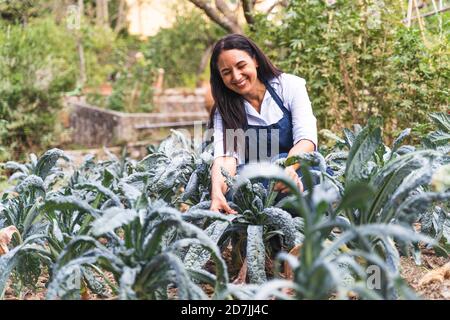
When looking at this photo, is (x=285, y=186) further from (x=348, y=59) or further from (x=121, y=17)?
(x=121, y=17)

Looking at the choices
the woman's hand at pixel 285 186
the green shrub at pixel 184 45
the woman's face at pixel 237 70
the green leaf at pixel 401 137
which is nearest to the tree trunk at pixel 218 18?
the woman's face at pixel 237 70

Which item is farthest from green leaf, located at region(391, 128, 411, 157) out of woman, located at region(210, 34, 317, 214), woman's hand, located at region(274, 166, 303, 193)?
woman's hand, located at region(274, 166, 303, 193)

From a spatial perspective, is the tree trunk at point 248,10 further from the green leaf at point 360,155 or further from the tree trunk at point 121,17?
the tree trunk at point 121,17

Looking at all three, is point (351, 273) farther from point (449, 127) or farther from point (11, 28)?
point (11, 28)

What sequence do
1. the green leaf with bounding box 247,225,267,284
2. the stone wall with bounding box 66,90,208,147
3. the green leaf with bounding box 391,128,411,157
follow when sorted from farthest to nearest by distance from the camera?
the stone wall with bounding box 66,90,208,147, the green leaf with bounding box 391,128,411,157, the green leaf with bounding box 247,225,267,284

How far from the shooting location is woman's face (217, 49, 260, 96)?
2.73m

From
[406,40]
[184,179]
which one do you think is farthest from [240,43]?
[406,40]

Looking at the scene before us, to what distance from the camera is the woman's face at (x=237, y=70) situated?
273 centimetres

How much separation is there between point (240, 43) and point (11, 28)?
6742mm

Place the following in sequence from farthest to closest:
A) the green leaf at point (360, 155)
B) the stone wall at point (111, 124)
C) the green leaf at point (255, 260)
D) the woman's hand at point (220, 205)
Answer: the stone wall at point (111, 124)
the woman's hand at point (220, 205)
the green leaf at point (255, 260)
the green leaf at point (360, 155)

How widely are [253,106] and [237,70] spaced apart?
11.2 inches

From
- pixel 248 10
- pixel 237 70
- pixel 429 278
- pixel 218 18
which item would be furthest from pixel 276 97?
pixel 248 10

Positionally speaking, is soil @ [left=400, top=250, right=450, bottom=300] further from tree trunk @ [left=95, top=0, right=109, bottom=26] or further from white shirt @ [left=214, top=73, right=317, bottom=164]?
tree trunk @ [left=95, top=0, right=109, bottom=26]

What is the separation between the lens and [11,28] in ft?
28.0
